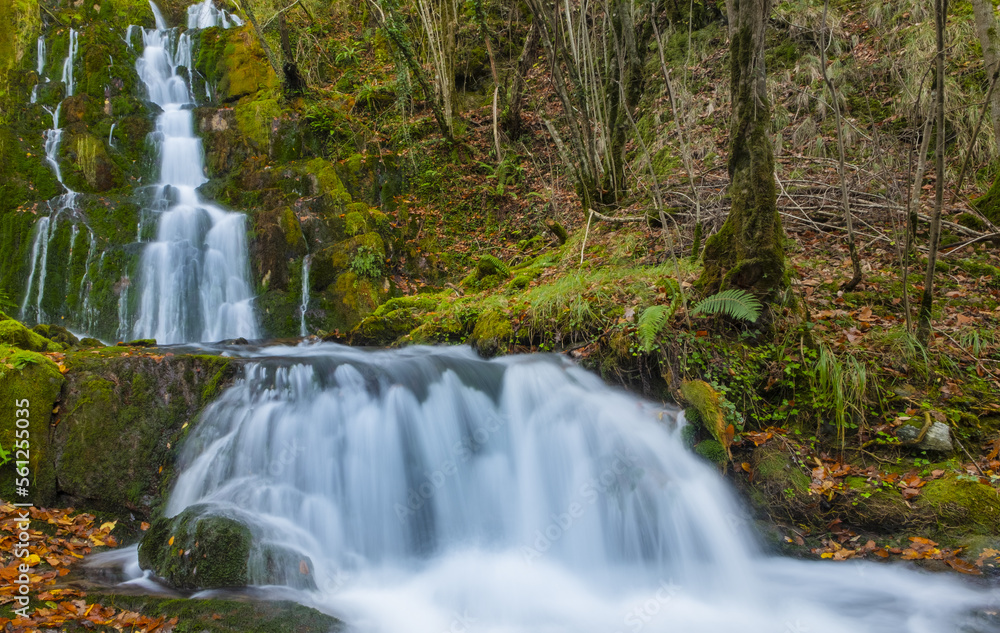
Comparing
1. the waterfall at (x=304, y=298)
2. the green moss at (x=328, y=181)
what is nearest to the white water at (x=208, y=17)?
the green moss at (x=328, y=181)

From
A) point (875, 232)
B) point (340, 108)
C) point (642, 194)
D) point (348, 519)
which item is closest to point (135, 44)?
point (340, 108)

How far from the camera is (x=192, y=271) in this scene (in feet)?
28.2

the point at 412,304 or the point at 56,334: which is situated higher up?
the point at 412,304

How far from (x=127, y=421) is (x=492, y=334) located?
3651 mm

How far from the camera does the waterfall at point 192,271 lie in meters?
8.16

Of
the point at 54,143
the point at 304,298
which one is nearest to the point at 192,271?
the point at 304,298

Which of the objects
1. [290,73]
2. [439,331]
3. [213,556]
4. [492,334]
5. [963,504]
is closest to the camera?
[963,504]

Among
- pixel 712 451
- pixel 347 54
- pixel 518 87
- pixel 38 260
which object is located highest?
pixel 347 54

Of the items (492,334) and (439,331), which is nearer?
(492,334)

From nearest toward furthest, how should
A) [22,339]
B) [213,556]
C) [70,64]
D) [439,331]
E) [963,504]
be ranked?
[963,504] → [213,556] → [22,339] → [439,331] → [70,64]

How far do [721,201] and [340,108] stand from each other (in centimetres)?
993

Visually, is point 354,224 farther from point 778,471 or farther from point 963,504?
point 963,504

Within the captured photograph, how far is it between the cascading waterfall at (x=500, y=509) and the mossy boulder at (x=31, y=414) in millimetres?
1106

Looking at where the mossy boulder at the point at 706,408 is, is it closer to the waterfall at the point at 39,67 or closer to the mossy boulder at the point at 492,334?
the mossy boulder at the point at 492,334
